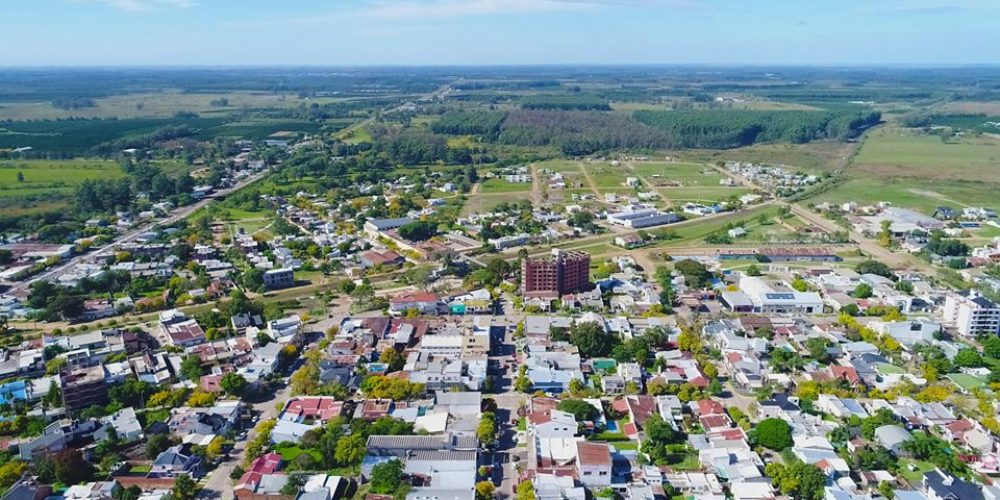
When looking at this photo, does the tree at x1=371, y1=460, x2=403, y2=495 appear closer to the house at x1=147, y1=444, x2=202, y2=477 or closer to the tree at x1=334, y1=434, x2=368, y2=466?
the tree at x1=334, y1=434, x2=368, y2=466

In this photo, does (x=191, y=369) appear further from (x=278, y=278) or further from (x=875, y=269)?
(x=875, y=269)

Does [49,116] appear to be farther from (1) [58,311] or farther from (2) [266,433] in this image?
(2) [266,433]

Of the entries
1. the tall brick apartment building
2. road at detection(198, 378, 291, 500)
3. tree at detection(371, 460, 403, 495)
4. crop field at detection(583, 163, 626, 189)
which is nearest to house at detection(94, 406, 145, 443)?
road at detection(198, 378, 291, 500)

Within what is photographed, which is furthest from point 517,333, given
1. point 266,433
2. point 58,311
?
point 58,311

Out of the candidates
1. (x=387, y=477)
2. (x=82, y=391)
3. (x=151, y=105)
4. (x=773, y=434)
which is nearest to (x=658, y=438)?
(x=773, y=434)

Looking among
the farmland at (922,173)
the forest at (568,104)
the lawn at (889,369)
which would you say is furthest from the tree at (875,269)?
the forest at (568,104)

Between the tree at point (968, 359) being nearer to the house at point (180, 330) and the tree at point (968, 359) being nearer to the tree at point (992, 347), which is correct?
the tree at point (992, 347)
